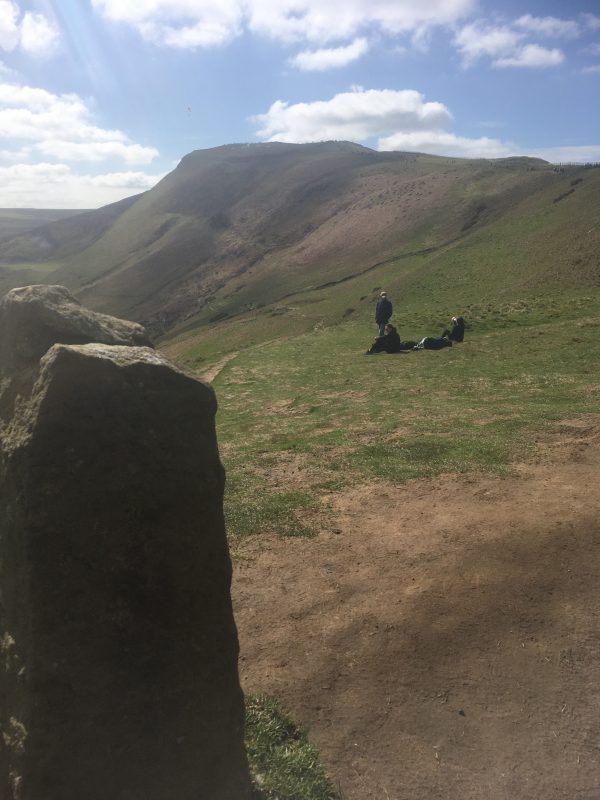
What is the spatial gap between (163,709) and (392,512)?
8.03 metres

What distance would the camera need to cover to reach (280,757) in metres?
Answer: 6.82

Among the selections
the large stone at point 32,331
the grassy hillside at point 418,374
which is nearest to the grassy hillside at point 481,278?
the grassy hillside at point 418,374

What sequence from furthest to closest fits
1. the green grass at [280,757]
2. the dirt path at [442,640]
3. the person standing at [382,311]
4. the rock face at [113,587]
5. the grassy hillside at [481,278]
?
1. the grassy hillside at [481,278]
2. the person standing at [382,311]
3. the dirt path at [442,640]
4. the green grass at [280,757]
5. the rock face at [113,587]

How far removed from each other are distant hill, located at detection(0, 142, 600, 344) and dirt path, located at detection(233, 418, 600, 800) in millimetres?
34664

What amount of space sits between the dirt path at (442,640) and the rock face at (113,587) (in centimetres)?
225

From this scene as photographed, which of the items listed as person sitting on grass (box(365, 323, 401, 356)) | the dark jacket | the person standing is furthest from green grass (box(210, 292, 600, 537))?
the dark jacket

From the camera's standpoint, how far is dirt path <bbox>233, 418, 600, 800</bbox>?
686 centimetres

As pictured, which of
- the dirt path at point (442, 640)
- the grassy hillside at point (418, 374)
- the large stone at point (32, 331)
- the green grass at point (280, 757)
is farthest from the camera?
the grassy hillside at point (418, 374)

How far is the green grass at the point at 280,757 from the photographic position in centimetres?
633

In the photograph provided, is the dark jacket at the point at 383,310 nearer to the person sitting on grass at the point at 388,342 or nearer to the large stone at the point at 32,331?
the person sitting on grass at the point at 388,342

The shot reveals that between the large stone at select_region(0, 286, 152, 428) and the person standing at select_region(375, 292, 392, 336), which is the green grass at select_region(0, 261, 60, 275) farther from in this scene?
the large stone at select_region(0, 286, 152, 428)

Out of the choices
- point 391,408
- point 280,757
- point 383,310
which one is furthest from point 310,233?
point 280,757

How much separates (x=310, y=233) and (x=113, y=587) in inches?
4543

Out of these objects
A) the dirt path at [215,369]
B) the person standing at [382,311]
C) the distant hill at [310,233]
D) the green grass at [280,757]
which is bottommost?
the green grass at [280,757]
